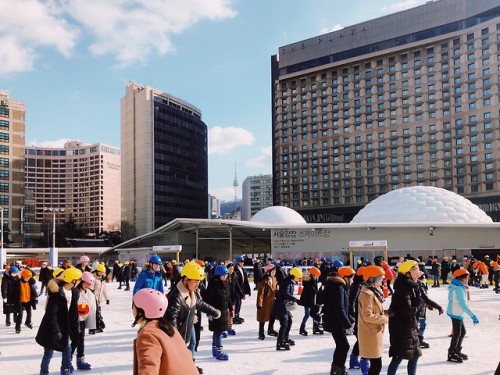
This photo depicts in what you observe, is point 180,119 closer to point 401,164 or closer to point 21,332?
point 401,164

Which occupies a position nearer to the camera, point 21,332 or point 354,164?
point 21,332

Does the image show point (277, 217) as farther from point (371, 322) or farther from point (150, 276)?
point (371, 322)

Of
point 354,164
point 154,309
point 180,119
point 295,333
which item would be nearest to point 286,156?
point 354,164

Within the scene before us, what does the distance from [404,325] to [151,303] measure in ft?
13.3

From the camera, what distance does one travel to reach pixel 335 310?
745 cm

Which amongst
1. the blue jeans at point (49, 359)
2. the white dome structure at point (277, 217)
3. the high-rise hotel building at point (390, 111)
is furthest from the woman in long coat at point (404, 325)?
the high-rise hotel building at point (390, 111)

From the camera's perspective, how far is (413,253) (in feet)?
148

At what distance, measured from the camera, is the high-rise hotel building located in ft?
268

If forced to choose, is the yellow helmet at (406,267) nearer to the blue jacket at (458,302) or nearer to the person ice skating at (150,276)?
the blue jacket at (458,302)

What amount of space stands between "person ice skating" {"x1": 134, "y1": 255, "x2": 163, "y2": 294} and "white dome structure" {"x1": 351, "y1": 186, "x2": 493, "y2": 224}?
40300mm


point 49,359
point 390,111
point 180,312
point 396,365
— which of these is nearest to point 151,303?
point 180,312

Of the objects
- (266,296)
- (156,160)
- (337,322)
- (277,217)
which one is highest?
(156,160)

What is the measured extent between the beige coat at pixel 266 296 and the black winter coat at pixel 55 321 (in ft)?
14.7

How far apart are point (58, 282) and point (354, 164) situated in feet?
300
